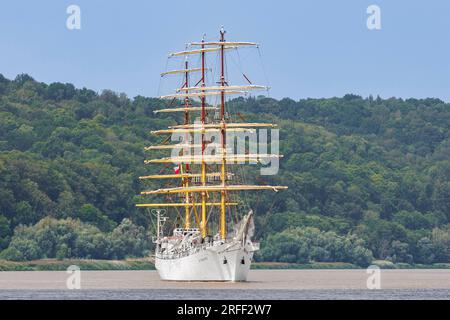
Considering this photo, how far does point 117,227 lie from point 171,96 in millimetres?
71183

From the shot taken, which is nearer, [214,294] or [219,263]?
[214,294]

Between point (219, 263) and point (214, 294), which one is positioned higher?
point (214, 294)

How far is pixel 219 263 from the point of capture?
113 metres

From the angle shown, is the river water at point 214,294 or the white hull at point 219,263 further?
the white hull at point 219,263

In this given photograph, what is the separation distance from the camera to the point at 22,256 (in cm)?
18138

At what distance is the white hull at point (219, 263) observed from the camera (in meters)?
112

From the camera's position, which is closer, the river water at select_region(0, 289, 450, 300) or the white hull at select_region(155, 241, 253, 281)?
the river water at select_region(0, 289, 450, 300)

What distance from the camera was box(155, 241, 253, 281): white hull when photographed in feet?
368
